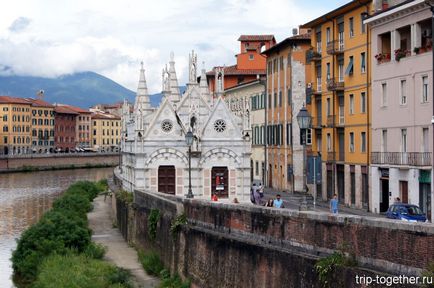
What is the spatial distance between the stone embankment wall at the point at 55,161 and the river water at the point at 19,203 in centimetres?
1121

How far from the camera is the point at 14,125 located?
605 feet

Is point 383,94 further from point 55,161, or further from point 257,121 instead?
point 55,161

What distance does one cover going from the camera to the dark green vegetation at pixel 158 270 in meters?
31.4

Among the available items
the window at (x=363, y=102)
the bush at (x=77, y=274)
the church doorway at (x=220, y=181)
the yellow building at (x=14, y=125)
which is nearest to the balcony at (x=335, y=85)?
the window at (x=363, y=102)

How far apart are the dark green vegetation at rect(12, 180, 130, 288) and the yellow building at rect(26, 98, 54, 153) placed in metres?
151

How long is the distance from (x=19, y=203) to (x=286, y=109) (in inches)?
1225

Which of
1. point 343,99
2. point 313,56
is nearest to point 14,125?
point 313,56

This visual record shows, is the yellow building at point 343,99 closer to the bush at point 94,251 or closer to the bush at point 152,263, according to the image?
the bush at point 152,263

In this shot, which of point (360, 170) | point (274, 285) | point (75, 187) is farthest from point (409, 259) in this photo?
point (75, 187)

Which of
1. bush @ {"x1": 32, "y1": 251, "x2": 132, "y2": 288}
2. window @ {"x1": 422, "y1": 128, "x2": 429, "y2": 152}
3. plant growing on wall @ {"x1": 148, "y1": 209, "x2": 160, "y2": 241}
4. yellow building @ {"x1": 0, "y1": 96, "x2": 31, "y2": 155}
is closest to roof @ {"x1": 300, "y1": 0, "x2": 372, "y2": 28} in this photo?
window @ {"x1": 422, "y1": 128, "x2": 429, "y2": 152}

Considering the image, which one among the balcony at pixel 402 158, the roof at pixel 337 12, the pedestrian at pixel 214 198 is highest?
the roof at pixel 337 12

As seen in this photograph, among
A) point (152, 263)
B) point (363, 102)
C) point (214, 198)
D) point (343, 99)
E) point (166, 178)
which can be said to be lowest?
point (152, 263)

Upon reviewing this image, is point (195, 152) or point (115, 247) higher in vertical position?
point (195, 152)

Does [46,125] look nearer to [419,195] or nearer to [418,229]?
[419,195]
